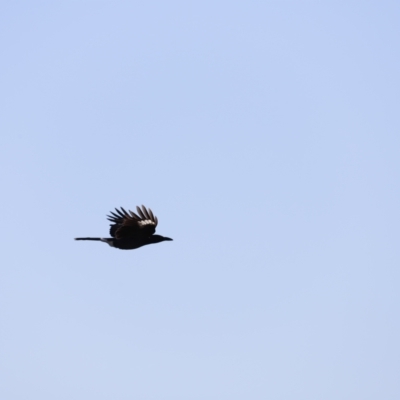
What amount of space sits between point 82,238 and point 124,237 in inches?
62.5

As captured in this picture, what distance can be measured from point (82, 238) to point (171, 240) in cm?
317

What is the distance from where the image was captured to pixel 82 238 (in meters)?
37.4

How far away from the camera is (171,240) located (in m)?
37.3

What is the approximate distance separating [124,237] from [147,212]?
1202 millimetres

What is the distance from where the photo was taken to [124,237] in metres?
37.0

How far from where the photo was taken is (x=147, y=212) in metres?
36.9

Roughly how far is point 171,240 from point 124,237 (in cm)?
169

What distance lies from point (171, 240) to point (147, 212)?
1.38 metres
